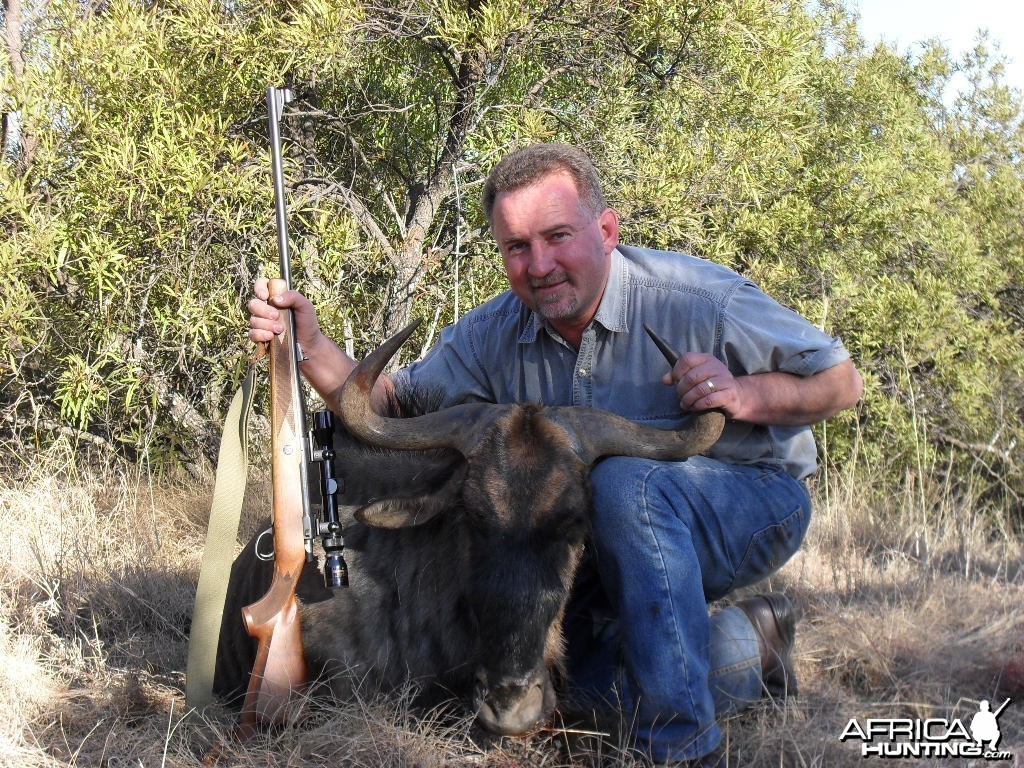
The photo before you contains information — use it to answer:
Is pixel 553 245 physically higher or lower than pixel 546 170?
lower

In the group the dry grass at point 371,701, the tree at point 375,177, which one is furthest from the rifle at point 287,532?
the tree at point 375,177

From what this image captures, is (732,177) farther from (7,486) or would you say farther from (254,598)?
(7,486)

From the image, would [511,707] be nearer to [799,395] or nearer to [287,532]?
[287,532]

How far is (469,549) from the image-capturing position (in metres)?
3.45

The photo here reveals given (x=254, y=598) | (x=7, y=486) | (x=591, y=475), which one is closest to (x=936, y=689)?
(x=591, y=475)

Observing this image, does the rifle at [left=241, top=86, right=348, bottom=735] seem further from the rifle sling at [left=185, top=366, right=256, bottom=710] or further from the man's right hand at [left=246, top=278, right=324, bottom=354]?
the rifle sling at [left=185, top=366, right=256, bottom=710]

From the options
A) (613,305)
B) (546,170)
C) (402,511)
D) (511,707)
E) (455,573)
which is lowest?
(511,707)

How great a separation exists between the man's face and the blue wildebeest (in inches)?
21.4

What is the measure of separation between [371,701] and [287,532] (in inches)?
27.6

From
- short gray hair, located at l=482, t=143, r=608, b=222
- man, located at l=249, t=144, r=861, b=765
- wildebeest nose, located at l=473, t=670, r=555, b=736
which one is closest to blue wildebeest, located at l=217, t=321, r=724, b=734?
wildebeest nose, located at l=473, t=670, r=555, b=736

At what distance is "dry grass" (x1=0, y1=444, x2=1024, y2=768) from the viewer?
3.25 metres

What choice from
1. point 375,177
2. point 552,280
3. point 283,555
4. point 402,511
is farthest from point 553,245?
point 375,177

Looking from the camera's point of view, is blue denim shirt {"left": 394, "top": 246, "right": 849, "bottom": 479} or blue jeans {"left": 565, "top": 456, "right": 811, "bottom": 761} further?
blue denim shirt {"left": 394, "top": 246, "right": 849, "bottom": 479}

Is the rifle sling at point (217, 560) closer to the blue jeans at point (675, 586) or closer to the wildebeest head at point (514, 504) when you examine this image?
the wildebeest head at point (514, 504)
